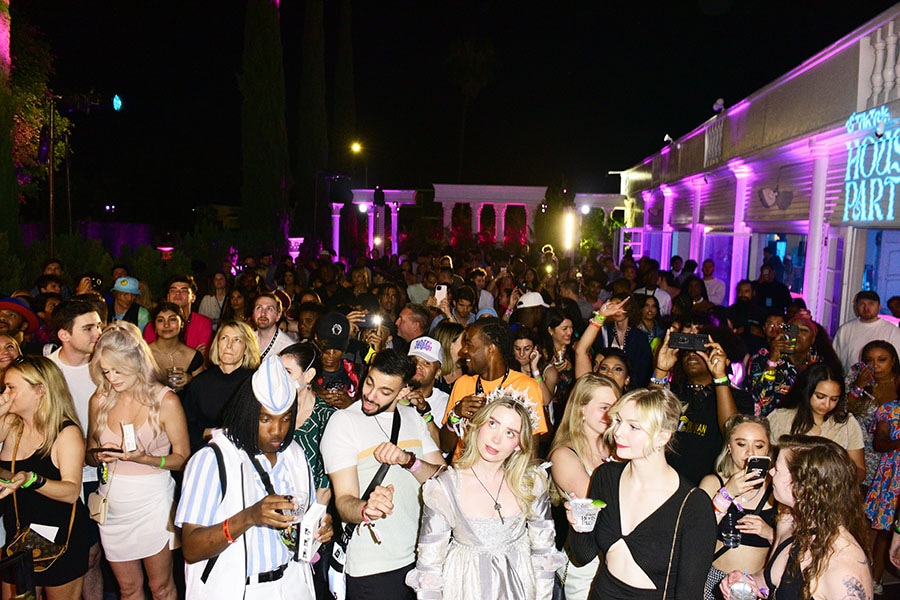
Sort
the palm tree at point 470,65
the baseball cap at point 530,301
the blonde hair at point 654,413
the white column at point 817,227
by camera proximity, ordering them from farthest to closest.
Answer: the palm tree at point 470,65, the white column at point 817,227, the baseball cap at point 530,301, the blonde hair at point 654,413

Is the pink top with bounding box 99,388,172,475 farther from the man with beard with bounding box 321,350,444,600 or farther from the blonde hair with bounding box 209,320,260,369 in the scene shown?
the man with beard with bounding box 321,350,444,600

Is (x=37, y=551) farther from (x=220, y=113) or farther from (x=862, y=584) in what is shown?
(x=220, y=113)

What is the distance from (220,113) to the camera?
4616cm

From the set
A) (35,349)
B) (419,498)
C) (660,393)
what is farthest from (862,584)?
(35,349)

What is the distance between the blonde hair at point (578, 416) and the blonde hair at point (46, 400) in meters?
2.60

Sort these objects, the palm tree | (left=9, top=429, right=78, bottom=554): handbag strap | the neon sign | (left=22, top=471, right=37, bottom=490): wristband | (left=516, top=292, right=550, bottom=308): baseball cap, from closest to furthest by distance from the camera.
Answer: (left=22, top=471, right=37, bottom=490): wristband < (left=9, top=429, right=78, bottom=554): handbag strap < (left=516, top=292, right=550, bottom=308): baseball cap < the neon sign < the palm tree

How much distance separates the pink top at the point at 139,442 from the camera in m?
4.12

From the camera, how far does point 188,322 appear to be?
6.86 m

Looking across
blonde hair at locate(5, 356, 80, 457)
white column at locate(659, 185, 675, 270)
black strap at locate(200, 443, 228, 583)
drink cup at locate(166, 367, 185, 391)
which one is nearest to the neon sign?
drink cup at locate(166, 367, 185, 391)

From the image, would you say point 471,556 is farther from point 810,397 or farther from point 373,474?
point 810,397

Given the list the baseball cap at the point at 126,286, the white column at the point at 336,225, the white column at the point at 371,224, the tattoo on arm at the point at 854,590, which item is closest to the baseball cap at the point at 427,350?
the tattoo on arm at the point at 854,590

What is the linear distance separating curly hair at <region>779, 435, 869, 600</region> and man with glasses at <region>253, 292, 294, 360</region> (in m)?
4.16

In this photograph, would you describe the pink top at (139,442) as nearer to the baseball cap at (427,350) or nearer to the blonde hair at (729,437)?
the baseball cap at (427,350)

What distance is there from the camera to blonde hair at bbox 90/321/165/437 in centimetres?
414
